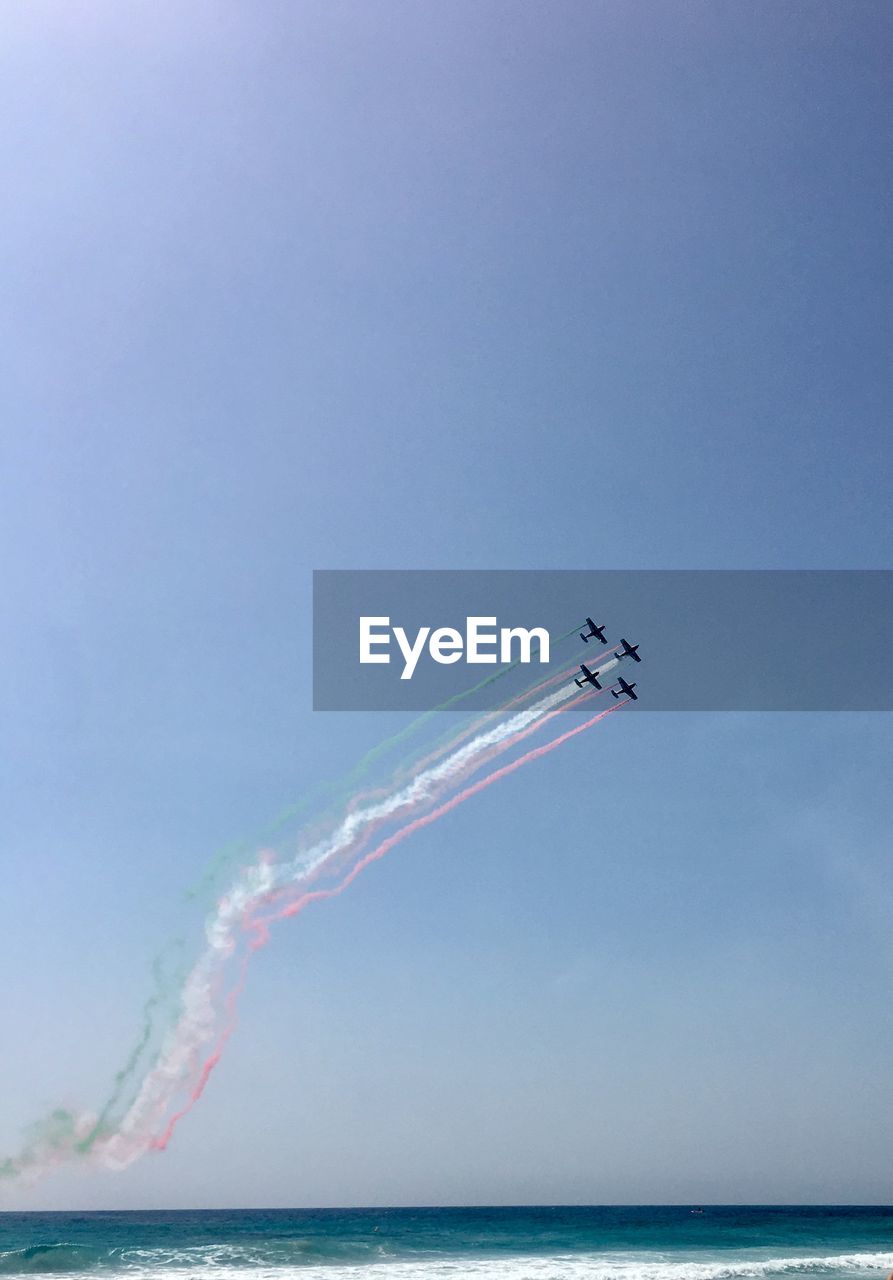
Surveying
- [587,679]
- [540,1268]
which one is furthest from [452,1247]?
[587,679]

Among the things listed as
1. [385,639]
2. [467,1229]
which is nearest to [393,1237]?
[467,1229]

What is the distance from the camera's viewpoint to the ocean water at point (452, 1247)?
44.5 m

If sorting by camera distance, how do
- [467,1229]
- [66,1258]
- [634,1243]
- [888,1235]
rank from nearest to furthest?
[66,1258] < [634,1243] < [888,1235] < [467,1229]

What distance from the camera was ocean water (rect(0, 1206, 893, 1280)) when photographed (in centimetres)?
4447

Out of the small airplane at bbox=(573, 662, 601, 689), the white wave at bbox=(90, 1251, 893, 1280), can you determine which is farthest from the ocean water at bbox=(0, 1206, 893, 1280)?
the small airplane at bbox=(573, 662, 601, 689)

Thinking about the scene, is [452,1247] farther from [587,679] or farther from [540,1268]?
[587,679]

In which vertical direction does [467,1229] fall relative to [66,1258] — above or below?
below

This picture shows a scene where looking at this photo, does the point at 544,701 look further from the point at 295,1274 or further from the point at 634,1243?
the point at 634,1243

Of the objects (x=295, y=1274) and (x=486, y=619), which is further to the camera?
(x=295, y=1274)

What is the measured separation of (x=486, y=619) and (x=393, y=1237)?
5415 cm

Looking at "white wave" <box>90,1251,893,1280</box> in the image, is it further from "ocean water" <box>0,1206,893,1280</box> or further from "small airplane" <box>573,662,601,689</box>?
"small airplane" <box>573,662,601,689</box>

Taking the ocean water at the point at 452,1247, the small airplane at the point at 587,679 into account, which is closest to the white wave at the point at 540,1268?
the ocean water at the point at 452,1247

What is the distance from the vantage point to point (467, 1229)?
2968 inches

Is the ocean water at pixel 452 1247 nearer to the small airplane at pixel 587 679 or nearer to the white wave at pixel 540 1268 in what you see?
the white wave at pixel 540 1268
